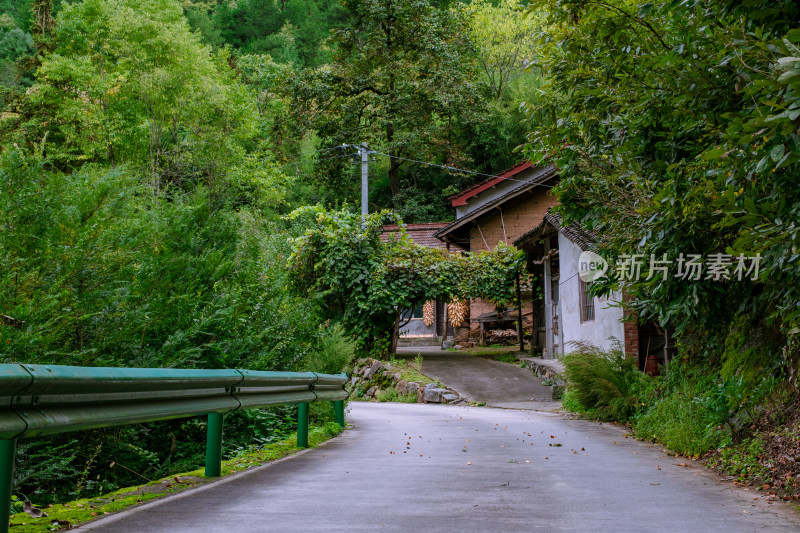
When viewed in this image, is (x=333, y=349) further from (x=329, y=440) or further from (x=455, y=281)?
(x=455, y=281)

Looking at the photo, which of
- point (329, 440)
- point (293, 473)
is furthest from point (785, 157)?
point (329, 440)

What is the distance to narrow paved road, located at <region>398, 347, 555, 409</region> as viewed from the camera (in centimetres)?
2130

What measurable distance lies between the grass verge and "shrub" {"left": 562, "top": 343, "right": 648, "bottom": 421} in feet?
25.5

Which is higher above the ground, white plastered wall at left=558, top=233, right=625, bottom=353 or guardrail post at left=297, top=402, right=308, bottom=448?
white plastered wall at left=558, top=233, right=625, bottom=353

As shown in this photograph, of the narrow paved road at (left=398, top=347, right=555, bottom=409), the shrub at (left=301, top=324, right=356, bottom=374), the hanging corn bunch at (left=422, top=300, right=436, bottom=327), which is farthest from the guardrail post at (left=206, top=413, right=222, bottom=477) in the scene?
the hanging corn bunch at (left=422, top=300, right=436, bottom=327)

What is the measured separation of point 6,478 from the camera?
3590 mm

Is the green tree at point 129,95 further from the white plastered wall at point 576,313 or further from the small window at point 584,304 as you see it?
the small window at point 584,304

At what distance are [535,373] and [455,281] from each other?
16.3 feet

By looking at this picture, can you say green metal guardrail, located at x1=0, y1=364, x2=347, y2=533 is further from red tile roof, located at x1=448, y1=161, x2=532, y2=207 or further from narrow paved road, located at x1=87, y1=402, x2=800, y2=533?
red tile roof, located at x1=448, y1=161, x2=532, y2=207

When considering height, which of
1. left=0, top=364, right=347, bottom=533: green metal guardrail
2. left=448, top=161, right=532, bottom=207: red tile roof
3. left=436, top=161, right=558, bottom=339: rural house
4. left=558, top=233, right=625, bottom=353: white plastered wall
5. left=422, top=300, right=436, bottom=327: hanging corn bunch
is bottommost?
left=0, top=364, right=347, bottom=533: green metal guardrail

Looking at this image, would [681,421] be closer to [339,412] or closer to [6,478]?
[339,412]

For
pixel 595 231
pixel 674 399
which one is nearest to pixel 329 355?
pixel 595 231

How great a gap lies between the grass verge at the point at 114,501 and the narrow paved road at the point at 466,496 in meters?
0.15

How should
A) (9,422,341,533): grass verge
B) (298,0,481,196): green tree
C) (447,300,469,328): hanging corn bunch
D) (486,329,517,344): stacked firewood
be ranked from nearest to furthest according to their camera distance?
(9,422,341,533): grass verge < (486,329,517,344): stacked firewood < (447,300,469,328): hanging corn bunch < (298,0,481,196): green tree
